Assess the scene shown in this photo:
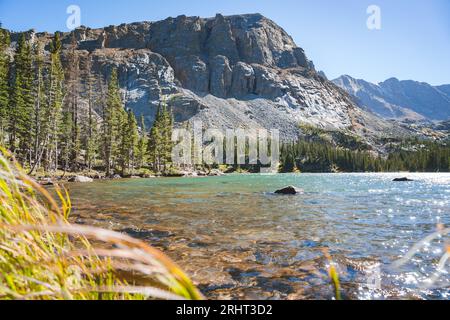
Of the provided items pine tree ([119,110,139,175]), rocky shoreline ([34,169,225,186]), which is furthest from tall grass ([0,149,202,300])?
pine tree ([119,110,139,175])

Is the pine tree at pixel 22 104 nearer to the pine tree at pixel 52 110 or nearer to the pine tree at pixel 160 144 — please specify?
the pine tree at pixel 52 110

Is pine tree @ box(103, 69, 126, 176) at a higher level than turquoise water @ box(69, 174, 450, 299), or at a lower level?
higher

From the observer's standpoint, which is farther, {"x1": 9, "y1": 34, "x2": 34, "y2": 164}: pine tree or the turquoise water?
{"x1": 9, "y1": 34, "x2": 34, "y2": 164}: pine tree

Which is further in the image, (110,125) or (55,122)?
(110,125)

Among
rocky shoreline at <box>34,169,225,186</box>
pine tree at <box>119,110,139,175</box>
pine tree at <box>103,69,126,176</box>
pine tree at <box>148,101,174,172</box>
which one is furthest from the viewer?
pine tree at <box>148,101,174,172</box>

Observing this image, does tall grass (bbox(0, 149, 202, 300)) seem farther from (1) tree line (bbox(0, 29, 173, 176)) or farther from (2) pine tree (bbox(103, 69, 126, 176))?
(2) pine tree (bbox(103, 69, 126, 176))

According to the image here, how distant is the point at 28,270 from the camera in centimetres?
214

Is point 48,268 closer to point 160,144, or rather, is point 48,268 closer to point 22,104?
point 22,104

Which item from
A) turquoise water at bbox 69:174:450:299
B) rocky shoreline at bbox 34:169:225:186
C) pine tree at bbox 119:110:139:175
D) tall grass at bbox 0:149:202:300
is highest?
pine tree at bbox 119:110:139:175

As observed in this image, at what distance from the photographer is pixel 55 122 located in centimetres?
4731

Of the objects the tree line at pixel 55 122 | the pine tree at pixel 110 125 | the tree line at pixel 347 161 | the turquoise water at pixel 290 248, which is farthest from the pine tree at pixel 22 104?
the tree line at pixel 347 161

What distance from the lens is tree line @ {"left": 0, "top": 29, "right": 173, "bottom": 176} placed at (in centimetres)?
4534

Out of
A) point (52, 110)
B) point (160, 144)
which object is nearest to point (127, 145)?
point (160, 144)

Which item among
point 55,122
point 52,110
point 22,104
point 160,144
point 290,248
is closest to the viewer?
point 290,248
